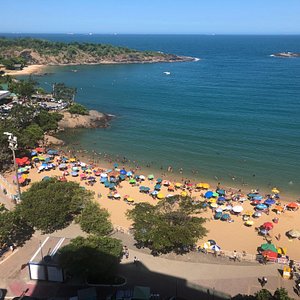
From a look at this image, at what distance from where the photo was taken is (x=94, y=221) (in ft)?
90.1

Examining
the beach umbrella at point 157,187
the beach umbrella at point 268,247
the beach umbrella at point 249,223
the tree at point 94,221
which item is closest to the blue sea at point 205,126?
the beach umbrella at point 157,187

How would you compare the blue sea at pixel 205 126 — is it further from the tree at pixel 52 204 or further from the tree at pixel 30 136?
the tree at pixel 52 204

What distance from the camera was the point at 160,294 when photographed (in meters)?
22.2

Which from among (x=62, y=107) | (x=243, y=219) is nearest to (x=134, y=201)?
(x=243, y=219)

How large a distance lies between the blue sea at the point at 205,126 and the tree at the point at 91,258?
22.7 meters

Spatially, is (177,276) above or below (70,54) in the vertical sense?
below

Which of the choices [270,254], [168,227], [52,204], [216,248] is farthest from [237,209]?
[52,204]

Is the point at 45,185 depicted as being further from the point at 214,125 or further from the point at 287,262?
the point at 214,125

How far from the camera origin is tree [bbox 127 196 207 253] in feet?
83.3

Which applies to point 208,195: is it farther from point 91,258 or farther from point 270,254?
point 91,258

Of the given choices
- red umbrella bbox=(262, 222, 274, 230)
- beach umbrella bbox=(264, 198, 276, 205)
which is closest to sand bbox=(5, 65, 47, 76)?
beach umbrella bbox=(264, 198, 276, 205)

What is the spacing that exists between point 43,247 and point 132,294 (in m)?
7.45

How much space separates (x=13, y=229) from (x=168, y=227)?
11643 millimetres

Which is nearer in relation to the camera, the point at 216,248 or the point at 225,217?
the point at 216,248
